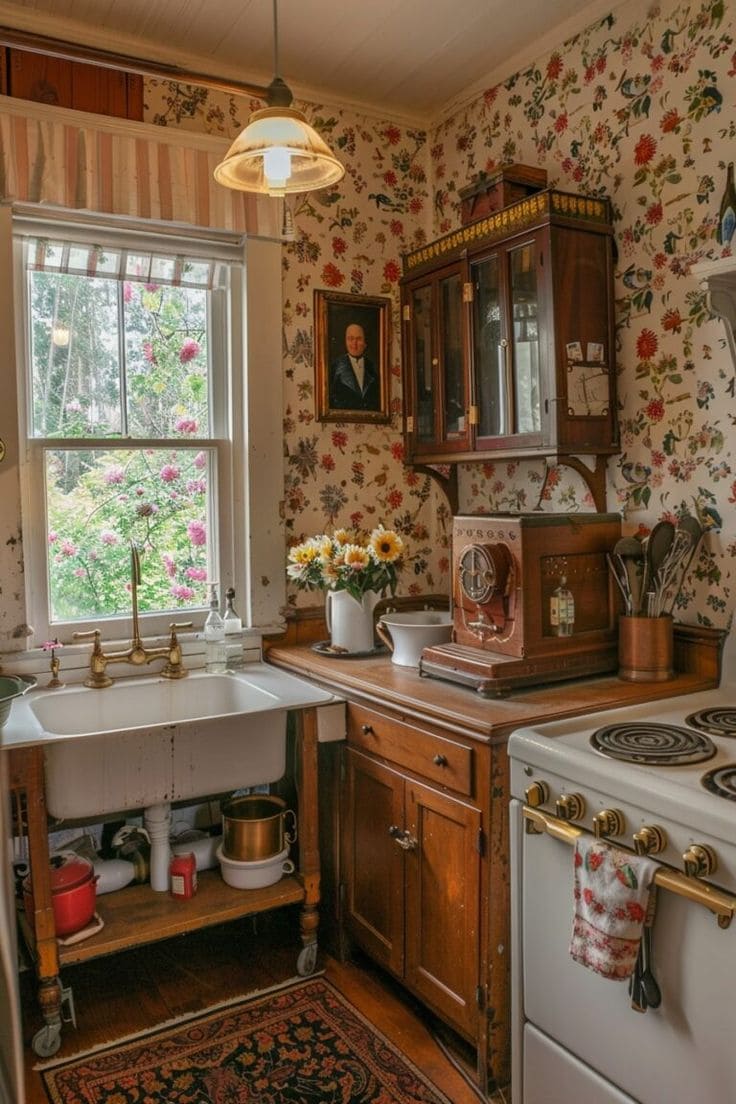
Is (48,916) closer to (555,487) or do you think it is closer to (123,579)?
(123,579)

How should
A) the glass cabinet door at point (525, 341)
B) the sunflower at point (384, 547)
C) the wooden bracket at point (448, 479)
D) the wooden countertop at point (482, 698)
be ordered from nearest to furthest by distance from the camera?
the wooden countertop at point (482, 698) → the glass cabinet door at point (525, 341) → the sunflower at point (384, 547) → the wooden bracket at point (448, 479)

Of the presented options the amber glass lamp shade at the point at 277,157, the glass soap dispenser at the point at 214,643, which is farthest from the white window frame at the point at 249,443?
the amber glass lamp shade at the point at 277,157

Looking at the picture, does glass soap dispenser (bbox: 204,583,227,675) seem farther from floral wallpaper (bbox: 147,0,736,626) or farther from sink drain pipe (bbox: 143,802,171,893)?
sink drain pipe (bbox: 143,802,171,893)

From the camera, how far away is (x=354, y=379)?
2.96 meters

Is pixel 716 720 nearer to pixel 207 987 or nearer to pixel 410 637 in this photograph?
pixel 410 637

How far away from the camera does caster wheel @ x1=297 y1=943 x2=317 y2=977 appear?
2.37 meters

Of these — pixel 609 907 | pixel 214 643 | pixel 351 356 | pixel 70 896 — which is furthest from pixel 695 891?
pixel 351 356

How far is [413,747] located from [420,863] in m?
0.28

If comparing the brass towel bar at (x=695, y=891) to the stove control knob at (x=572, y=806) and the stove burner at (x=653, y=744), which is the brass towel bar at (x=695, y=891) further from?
the stove burner at (x=653, y=744)

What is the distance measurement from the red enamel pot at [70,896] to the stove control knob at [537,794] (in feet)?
3.90

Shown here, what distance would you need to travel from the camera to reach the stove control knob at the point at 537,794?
171 centimetres

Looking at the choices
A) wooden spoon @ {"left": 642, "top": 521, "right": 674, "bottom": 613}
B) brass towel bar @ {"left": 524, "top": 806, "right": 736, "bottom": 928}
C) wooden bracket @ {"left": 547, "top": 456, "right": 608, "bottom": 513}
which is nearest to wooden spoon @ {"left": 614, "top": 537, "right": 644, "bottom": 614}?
wooden spoon @ {"left": 642, "top": 521, "right": 674, "bottom": 613}

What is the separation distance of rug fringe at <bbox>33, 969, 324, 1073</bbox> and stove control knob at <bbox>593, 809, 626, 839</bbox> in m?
1.21

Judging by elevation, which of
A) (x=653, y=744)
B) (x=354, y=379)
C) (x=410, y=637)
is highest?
(x=354, y=379)
